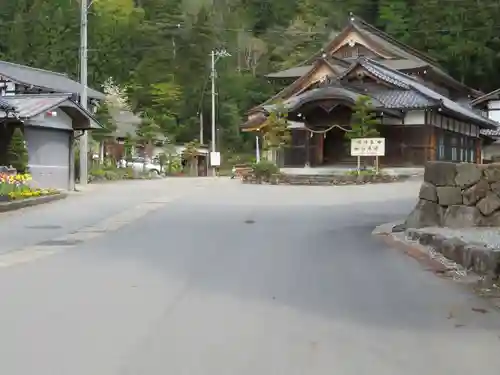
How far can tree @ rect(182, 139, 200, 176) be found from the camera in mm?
52000

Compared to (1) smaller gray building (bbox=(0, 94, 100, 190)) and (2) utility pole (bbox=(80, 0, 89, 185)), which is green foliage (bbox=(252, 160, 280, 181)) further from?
(2) utility pole (bbox=(80, 0, 89, 185))

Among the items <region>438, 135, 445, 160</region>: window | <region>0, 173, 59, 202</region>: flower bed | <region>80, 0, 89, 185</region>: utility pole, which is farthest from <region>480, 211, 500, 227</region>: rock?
<region>438, 135, 445, 160</region>: window

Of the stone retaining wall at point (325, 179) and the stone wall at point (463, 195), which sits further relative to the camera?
the stone retaining wall at point (325, 179)

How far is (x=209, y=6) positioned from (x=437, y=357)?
6885 cm

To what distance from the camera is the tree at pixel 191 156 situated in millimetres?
52000

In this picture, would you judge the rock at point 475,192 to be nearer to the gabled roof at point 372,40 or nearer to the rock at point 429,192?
the rock at point 429,192

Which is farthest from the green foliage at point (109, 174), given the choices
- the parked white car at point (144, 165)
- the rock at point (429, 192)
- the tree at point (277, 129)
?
the rock at point (429, 192)

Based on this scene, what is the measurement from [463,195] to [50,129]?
18564mm

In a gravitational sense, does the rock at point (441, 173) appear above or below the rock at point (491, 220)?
above

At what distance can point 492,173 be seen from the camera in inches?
490

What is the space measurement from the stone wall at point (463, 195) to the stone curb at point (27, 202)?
10.7 meters

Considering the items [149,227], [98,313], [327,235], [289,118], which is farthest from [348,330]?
[289,118]

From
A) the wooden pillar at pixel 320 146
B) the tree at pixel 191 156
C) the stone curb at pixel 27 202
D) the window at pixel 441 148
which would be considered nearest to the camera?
the stone curb at pixel 27 202

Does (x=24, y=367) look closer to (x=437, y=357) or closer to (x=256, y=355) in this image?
(x=256, y=355)
